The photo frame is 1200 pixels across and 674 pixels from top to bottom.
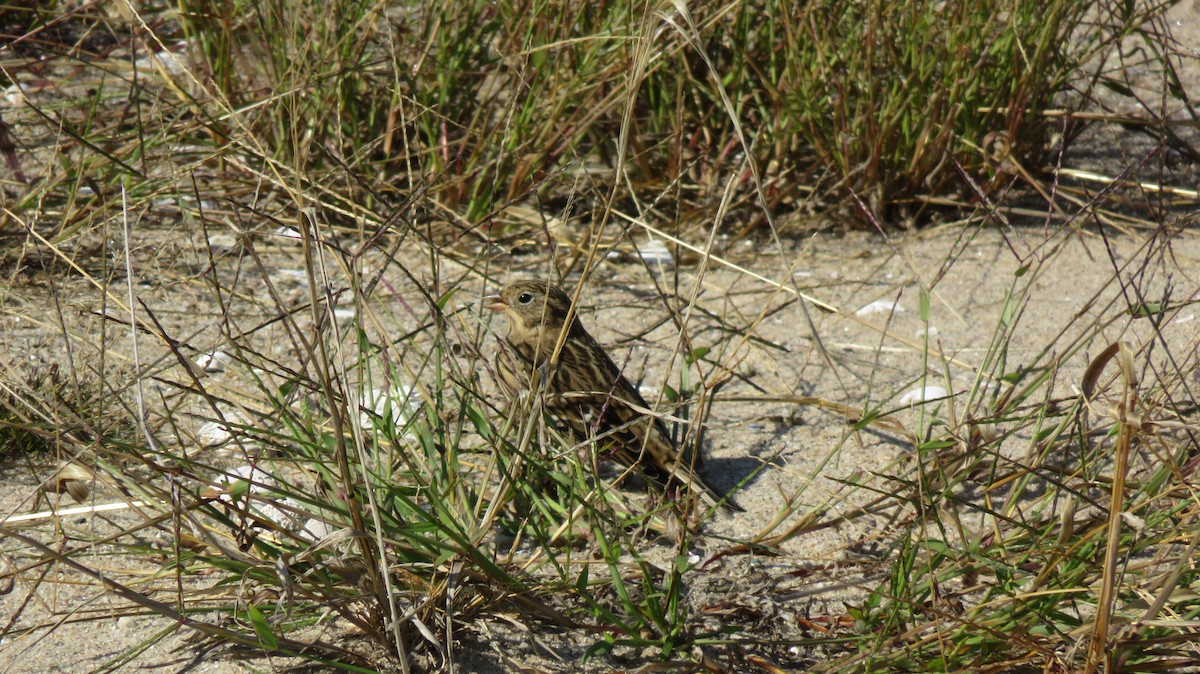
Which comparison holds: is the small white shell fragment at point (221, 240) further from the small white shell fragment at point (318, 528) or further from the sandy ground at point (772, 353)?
the small white shell fragment at point (318, 528)

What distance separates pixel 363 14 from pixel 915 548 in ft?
11.8

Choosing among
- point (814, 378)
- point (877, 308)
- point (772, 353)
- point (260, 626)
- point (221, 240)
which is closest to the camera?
point (260, 626)

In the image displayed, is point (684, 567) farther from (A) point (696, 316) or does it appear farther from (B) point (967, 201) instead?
(B) point (967, 201)

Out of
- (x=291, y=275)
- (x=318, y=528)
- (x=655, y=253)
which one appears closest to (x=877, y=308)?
(x=655, y=253)

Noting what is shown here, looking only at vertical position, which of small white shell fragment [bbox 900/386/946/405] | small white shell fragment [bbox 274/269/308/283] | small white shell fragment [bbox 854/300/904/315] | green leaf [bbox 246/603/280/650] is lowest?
small white shell fragment [bbox 854/300/904/315]

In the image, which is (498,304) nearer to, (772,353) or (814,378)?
(772,353)

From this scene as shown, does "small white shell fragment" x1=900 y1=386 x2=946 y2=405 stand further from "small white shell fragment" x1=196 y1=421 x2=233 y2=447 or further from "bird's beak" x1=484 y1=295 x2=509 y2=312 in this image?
"small white shell fragment" x1=196 y1=421 x2=233 y2=447

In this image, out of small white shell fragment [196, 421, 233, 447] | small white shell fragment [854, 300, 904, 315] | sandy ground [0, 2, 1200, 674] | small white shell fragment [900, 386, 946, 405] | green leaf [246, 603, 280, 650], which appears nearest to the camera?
green leaf [246, 603, 280, 650]

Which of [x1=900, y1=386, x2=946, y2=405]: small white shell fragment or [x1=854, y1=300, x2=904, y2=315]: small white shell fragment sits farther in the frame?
[x1=854, y1=300, x2=904, y2=315]: small white shell fragment

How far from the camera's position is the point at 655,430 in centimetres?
404

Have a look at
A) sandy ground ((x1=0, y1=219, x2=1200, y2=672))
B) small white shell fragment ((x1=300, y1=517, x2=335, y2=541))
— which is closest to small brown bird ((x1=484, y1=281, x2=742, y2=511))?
sandy ground ((x1=0, y1=219, x2=1200, y2=672))

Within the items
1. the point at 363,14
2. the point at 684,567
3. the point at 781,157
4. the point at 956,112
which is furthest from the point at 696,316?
the point at 684,567

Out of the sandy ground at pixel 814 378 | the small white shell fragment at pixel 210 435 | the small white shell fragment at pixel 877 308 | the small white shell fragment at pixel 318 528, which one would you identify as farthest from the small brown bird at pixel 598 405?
the small white shell fragment at pixel 877 308

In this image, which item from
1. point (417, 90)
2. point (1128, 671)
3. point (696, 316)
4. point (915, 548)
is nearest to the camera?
point (1128, 671)
